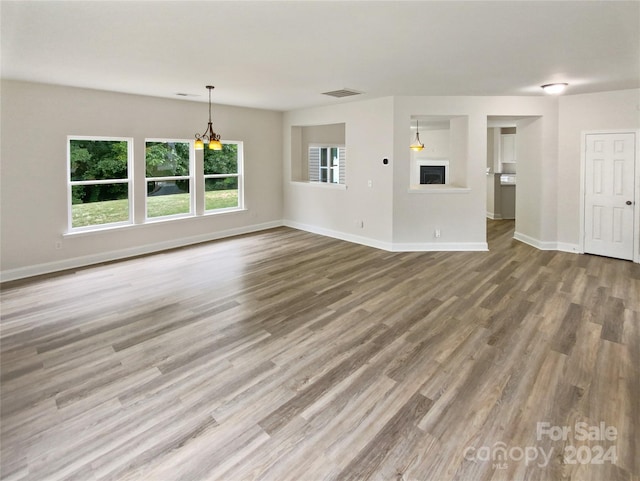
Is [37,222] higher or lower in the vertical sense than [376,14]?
lower

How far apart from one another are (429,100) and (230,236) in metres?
4.70

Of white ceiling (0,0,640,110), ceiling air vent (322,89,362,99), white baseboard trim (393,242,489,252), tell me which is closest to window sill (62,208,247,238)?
white ceiling (0,0,640,110)

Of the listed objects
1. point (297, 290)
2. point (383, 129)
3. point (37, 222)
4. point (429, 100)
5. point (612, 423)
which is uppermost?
point (429, 100)

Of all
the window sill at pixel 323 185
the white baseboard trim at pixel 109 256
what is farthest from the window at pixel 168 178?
the window sill at pixel 323 185

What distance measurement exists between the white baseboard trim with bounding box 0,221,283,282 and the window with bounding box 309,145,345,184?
2.17 metres

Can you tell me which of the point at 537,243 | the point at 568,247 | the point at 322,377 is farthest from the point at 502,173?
the point at 322,377

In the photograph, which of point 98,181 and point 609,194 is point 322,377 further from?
point 609,194

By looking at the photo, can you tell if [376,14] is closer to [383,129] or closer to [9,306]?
[383,129]

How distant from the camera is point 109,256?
6.16 metres

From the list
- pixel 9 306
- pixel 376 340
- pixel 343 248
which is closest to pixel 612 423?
pixel 376 340

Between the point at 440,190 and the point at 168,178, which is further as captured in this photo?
the point at 168,178

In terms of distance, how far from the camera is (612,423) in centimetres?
A: 227

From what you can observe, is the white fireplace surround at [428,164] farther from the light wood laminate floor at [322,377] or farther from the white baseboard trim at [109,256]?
the light wood laminate floor at [322,377]

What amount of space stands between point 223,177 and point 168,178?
1234mm
